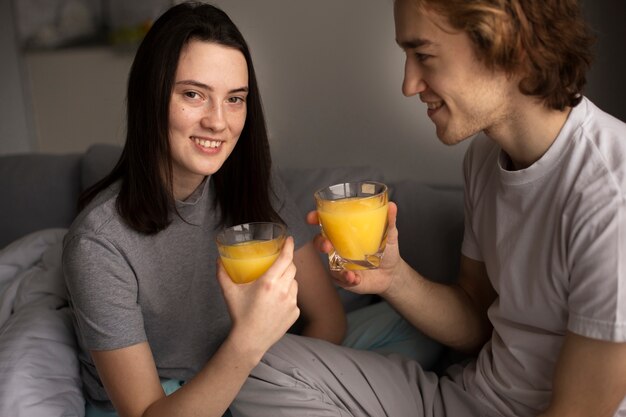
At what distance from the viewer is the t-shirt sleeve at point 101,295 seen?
4.82 ft

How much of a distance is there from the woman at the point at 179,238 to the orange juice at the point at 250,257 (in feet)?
0.11

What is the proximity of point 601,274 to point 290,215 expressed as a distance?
2.81 feet

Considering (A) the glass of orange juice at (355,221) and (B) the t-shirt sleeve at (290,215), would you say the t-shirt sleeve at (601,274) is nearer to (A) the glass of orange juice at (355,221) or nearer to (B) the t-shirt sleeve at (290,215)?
(A) the glass of orange juice at (355,221)

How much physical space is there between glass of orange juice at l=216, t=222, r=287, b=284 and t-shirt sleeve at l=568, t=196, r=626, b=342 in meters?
0.55

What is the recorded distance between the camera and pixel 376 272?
1556 mm

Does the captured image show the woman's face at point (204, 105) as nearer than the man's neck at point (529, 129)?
No

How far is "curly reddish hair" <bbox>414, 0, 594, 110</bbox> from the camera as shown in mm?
1269

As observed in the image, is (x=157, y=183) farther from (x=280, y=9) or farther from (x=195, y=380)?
(x=280, y=9)

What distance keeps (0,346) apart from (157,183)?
0.64m

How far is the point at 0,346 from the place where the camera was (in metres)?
1.79

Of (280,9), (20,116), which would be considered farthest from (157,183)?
(20,116)

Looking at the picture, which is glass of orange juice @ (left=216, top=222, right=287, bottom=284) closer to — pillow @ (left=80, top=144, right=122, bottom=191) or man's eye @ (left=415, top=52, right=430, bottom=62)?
man's eye @ (left=415, top=52, right=430, bottom=62)

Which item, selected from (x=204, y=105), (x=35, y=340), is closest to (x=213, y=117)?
(x=204, y=105)

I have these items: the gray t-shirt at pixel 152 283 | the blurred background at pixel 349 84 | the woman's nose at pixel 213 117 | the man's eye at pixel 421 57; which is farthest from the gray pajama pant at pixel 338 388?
the blurred background at pixel 349 84
